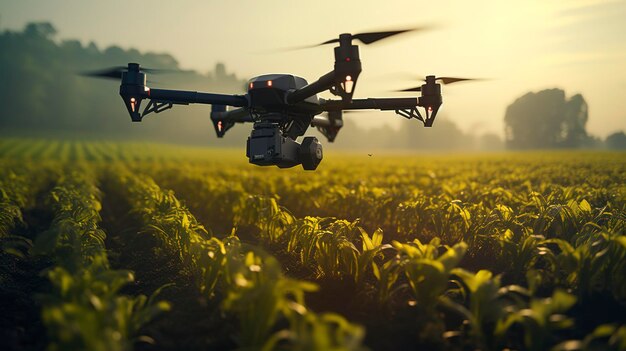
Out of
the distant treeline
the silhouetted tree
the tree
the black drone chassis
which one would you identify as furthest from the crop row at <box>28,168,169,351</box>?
the silhouetted tree

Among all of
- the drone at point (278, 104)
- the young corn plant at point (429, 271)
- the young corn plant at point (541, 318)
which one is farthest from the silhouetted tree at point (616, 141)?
the young corn plant at point (541, 318)

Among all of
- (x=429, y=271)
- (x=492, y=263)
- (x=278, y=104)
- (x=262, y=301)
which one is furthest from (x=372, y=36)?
(x=492, y=263)

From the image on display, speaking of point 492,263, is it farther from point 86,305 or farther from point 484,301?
point 86,305

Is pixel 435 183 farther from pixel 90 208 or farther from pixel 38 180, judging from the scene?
pixel 38 180

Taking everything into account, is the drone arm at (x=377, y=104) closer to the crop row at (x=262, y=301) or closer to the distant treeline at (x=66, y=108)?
the crop row at (x=262, y=301)

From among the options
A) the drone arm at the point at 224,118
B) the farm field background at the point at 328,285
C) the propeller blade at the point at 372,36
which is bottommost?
the farm field background at the point at 328,285
